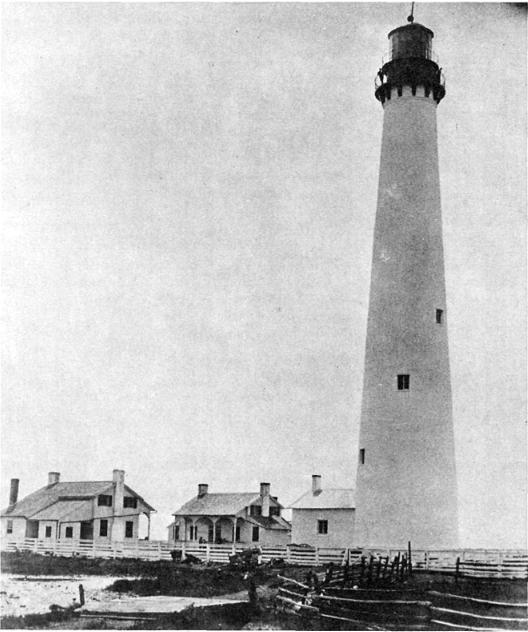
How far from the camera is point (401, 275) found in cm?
2984

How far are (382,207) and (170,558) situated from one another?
16771mm

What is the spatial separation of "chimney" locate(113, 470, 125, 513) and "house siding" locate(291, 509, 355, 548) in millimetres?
11330

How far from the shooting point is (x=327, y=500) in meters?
39.2

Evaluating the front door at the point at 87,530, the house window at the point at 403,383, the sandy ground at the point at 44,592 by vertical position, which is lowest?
the sandy ground at the point at 44,592

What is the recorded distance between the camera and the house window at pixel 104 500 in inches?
1827

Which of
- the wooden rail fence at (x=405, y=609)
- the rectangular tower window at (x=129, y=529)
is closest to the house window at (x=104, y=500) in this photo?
the rectangular tower window at (x=129, y=529)

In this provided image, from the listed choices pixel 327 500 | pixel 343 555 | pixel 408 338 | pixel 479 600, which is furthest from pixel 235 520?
pixel 479 600

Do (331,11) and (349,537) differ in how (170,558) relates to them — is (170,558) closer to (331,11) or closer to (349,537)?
(349,537)

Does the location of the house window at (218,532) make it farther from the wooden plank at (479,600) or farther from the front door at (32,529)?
the wooden plank at (479,600)

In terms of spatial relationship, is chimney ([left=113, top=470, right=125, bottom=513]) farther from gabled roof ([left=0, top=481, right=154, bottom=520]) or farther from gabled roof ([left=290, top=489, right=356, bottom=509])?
gabled roof ([left=290, top=489, right=356, bottom=509])

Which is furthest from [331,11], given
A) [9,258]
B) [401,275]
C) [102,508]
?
[102,508]

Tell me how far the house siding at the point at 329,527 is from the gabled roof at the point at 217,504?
7155mm

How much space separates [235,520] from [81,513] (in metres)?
8.03

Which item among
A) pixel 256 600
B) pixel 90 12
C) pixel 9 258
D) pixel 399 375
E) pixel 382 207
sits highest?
pixel 90 12
